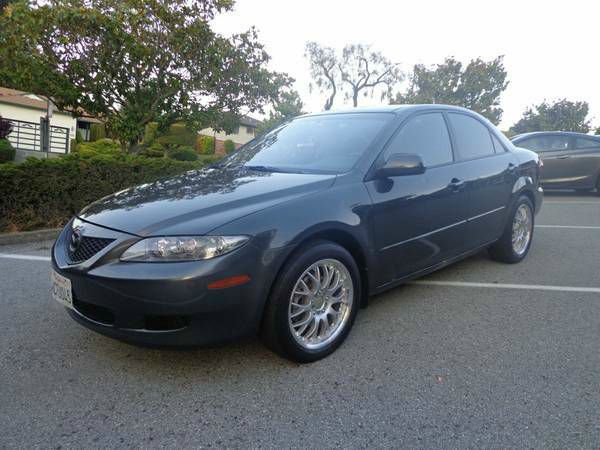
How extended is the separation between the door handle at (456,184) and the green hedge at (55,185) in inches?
199

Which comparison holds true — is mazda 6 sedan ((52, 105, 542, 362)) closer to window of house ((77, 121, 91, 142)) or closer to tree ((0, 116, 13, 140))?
tree ((0, 116, 13, 140))

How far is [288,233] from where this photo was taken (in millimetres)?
2422

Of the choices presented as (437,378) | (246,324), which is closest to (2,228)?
(246,324)

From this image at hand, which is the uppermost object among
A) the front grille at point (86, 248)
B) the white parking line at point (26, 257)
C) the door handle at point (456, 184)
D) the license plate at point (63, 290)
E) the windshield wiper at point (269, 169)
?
the door handle at point (456, 184)

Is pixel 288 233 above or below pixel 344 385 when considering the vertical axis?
above

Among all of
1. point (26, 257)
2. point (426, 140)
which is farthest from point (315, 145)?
point (26, 257)

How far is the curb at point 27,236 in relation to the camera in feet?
18.0

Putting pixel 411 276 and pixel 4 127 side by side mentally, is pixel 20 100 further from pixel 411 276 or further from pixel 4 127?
pixel 411 276

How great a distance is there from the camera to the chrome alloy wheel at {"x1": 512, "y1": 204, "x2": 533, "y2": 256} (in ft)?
15.2

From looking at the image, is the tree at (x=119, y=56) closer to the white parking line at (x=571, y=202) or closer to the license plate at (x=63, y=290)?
the license plate at (x=63, y=290)

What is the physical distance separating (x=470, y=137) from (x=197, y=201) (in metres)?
2.65

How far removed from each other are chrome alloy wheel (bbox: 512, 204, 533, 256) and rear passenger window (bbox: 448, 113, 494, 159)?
2.74ft

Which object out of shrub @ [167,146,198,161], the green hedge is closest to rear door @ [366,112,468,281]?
the green hedge

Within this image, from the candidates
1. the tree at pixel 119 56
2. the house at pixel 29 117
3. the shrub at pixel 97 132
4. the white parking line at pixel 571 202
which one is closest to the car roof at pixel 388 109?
the tree at pixel 119 56
